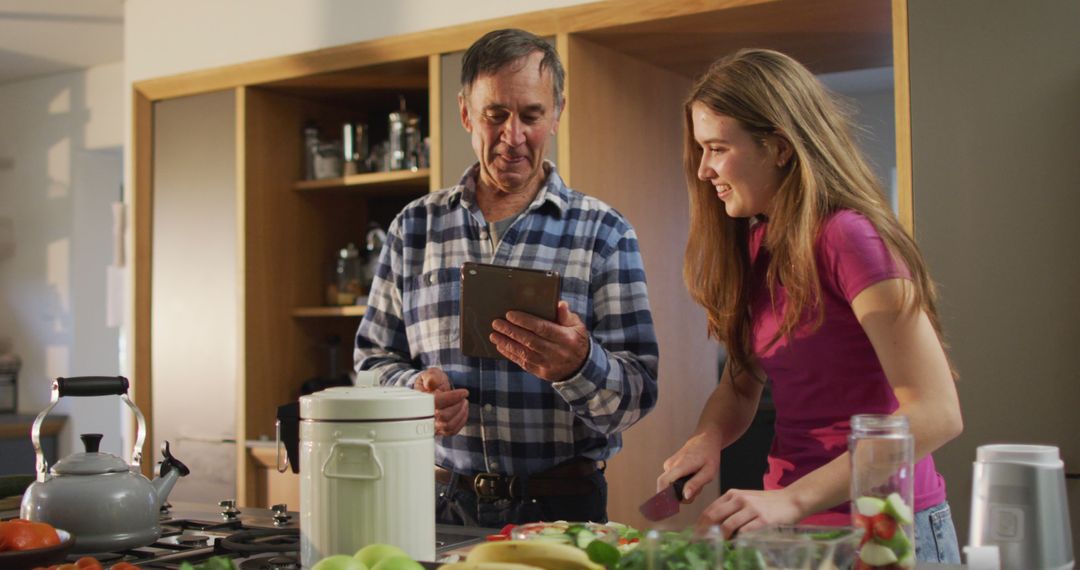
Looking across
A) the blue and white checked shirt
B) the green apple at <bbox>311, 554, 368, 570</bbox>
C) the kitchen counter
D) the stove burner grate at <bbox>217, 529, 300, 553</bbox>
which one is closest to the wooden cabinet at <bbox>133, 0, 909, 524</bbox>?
the blue and white checked shirt

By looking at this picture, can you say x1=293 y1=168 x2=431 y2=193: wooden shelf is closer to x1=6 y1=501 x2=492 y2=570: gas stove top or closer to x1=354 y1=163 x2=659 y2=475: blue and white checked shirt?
x1=354 y1=163 x2=659 y2=475: blue and white checked shirt

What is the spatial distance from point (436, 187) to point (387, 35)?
22.4 inches

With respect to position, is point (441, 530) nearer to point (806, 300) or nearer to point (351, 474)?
point (351, 474)

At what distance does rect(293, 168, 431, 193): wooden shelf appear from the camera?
3.88 meters

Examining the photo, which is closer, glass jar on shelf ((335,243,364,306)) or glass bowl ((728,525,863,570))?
glass bowl ((728,525,863,570))

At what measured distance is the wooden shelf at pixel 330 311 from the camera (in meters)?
3.97

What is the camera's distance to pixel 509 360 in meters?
1.87

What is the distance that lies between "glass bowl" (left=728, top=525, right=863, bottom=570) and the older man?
78 centimetres

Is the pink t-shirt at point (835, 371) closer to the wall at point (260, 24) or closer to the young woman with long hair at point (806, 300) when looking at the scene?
the young woman with long hair at point (806, 300)

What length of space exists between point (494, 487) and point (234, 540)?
1.74 ft

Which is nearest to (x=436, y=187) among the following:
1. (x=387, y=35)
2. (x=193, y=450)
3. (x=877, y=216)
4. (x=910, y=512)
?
(x=387, y=35)

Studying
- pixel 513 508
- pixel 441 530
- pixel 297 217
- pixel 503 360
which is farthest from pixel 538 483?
pixel 297 217

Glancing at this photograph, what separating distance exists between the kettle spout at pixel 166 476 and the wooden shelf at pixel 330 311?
7.02 ft

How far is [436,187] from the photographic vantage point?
3570mm
